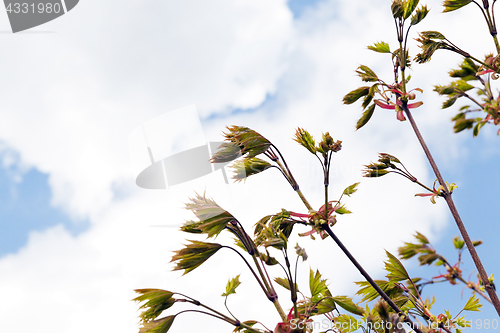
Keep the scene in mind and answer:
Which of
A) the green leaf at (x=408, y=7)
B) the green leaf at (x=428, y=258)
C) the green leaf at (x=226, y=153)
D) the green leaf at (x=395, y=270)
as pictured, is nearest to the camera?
the green leaf at (x=226, y=153)

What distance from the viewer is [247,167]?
1.87 m

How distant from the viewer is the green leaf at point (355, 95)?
2.36m

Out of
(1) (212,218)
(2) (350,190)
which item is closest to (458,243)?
(2) (350,190)

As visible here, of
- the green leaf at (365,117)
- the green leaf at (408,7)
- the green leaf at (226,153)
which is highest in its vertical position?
the green leaf at (408,7)

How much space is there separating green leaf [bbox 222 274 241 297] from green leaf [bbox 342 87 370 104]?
130 cm

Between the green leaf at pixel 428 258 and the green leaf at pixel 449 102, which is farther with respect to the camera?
the green leaf at pixel 449 102

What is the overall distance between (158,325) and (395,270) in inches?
51.5

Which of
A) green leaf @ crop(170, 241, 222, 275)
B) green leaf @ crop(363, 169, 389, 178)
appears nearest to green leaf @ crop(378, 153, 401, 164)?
green leaf @ crop(363, 169, 389, 178)

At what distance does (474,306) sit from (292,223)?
1231mm

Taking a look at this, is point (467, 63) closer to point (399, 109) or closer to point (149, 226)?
point (399, 109)

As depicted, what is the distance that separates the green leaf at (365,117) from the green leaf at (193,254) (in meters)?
1.32

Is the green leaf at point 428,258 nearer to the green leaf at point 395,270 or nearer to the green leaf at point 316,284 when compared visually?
the green leaf at point 395,270

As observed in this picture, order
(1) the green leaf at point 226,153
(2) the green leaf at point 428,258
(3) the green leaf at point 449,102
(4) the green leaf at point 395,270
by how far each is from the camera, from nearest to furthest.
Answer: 1. (1) the green leaf at point 226,153
2. (4) the green leaf at point 395,270
3. (2) the green leaf at point 428,258
4. (3) the green leaf at point 449,102

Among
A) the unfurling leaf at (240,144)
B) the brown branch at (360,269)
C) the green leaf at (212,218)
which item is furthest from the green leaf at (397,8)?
the green leaf at (212,218)
